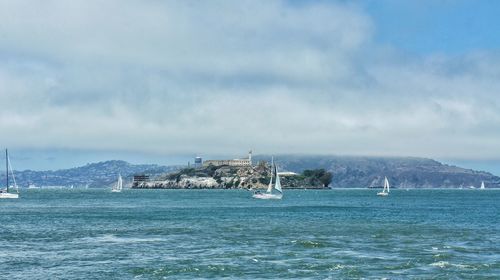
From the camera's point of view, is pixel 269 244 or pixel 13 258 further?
pixel 269 244

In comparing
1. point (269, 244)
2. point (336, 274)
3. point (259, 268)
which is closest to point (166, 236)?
point (269, 244)

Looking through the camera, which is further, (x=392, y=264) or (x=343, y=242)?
(x=343, y=242)

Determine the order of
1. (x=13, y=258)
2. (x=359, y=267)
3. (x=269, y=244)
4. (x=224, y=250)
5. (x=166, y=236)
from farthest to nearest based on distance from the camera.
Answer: (x=166, y=236) → (x=269, y=244) → (x=224, y=250) → (x=13, y=258) → (x=359, y=267)

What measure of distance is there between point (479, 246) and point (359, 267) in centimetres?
2379

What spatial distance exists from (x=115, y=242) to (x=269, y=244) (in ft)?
59.6

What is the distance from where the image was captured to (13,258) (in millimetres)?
63781

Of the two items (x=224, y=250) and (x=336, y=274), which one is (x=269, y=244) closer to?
(x=224, y=250)

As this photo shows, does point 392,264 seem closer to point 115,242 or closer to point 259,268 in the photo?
point 259,268

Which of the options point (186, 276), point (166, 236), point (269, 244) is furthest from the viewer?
point (166, 236)

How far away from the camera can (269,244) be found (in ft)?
248

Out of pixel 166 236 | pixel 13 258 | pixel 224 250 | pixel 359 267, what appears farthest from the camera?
pixel 166 236

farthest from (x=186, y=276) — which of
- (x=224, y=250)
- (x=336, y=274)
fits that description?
(x=224, y=250)

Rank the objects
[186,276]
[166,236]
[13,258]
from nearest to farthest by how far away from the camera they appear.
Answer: [186,276]
[13,258]
[166,236]

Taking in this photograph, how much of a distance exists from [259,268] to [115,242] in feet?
89.6
